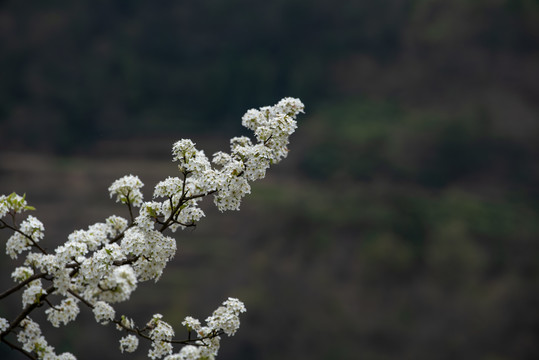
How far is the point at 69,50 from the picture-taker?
50.3 metres

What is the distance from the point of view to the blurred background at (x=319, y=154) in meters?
36.6

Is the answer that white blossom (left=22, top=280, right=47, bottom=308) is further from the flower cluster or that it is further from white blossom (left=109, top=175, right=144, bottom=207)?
white blossom (left=109, top=175, right=144, bottom=207)

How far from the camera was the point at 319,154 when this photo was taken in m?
46.6

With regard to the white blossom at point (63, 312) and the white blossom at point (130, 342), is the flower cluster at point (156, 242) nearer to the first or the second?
the white blossom at point (63, 312)

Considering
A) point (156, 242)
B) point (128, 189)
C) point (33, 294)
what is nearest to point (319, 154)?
point (128, 189)

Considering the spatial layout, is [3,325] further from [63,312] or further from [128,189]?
[128,189]

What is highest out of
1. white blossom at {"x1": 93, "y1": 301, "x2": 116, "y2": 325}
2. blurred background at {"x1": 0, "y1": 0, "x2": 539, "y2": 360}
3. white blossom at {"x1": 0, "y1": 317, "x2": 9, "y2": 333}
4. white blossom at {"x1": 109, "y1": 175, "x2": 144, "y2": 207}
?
blurred background at {"x1": 0, "y1": 0, "x2": 539, "y2": 360}

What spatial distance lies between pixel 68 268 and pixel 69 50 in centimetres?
4881

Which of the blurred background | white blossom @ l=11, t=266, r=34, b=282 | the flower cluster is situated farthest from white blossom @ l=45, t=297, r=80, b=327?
the blurred background

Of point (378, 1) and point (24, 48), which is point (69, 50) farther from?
point (378, 1)

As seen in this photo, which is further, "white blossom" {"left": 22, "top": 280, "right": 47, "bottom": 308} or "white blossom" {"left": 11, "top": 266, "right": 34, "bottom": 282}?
"white blossom" {"left": 11, "top": 266, "right": 34, "bottom": 282}

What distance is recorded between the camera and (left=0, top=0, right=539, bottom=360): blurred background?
3659 centimetres

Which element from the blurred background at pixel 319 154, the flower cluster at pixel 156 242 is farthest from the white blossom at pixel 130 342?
the blurred background at pixel 319 154

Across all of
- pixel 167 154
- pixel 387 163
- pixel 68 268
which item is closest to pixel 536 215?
pixel 387 163
